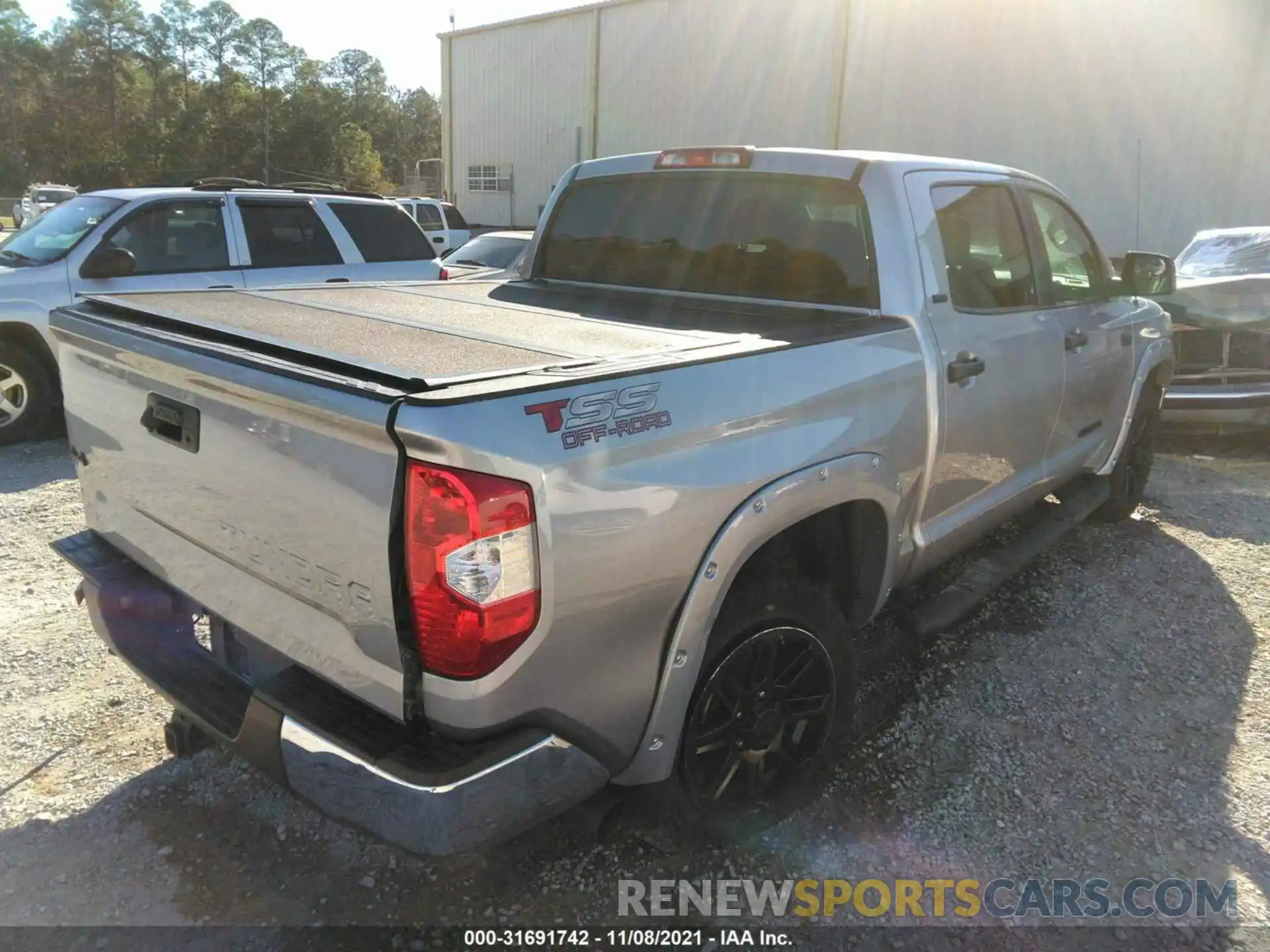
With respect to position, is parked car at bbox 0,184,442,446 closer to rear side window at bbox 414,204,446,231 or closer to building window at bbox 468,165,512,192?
rear side window at bbox 414,204,446,231

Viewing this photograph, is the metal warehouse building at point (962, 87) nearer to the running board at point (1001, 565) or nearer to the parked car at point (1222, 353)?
the parked car at point (1222, 353)

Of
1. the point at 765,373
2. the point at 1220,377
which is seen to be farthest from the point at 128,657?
the point at 1220,377

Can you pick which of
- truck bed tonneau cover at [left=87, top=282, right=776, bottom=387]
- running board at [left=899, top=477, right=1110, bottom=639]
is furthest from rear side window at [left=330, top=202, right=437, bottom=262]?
running board at [left=899, top=477, right=1110, bottom=639]

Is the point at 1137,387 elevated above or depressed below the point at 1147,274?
below

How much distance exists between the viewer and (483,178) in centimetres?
2791

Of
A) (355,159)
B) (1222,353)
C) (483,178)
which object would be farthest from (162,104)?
(1222,353)

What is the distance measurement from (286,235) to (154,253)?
1016mm

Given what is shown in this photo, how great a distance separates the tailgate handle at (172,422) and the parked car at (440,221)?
15.9 meters

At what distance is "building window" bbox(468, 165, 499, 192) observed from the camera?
90.1ft

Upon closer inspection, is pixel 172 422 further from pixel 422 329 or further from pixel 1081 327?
pixel 1081 327

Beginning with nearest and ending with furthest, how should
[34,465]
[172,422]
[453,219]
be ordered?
[172,422], [34,465], [453,219]

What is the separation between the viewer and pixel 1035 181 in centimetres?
409

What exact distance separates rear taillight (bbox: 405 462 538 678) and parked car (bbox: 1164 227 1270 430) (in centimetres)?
697

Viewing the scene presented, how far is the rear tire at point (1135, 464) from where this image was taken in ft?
16.9
